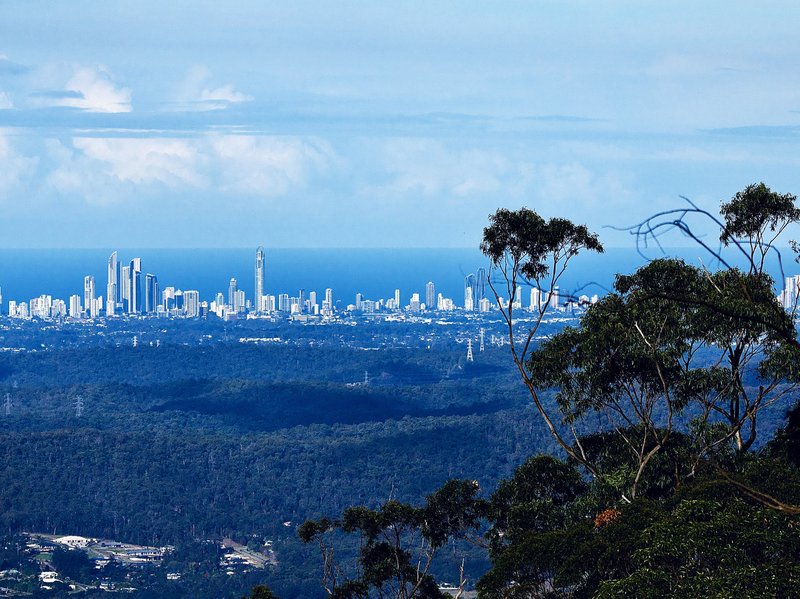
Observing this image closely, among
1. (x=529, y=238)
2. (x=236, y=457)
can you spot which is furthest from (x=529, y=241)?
(x=236, y=457)

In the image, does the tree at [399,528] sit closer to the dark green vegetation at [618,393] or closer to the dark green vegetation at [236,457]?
the dark green vegetation at [618,393]

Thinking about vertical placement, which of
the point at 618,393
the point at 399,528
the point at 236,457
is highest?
the point at 618,393

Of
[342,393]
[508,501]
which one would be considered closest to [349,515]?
[508,501]

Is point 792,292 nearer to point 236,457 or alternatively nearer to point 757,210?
point 757,210

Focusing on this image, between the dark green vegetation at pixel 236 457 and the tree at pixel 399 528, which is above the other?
the tree at pixel 399 528

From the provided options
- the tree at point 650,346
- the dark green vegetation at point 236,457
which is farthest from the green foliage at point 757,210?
the dark green vegetation at point 236,457

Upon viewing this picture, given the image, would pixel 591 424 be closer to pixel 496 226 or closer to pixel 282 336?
pixel 496 226

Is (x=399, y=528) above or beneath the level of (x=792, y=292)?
beneath

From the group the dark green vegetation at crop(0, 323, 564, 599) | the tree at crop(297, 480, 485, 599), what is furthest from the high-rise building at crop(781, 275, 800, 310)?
the dark green vegetation at crop(0, 323, 564, 599)

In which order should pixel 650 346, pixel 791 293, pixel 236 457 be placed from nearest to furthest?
pixel 650 346
pixel 791 293
pixel 236 457

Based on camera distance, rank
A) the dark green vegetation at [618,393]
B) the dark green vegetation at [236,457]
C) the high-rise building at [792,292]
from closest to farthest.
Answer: the high-rise building at [792,292] → the dark green vegetation at [618,393] → the dark green vegetation at [236,457]

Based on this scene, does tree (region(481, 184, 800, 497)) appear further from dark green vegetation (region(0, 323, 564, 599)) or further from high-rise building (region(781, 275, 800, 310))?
dark green vegetation (region(0, 323, 564, 599))
